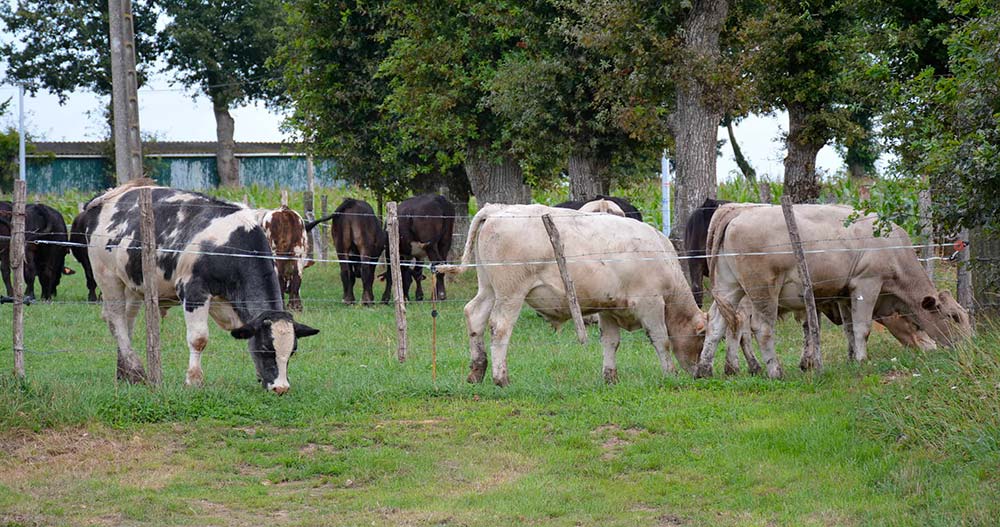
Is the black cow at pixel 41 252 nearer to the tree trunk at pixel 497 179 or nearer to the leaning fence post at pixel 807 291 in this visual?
the tree trunk at pixel 497 179

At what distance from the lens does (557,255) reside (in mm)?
12203

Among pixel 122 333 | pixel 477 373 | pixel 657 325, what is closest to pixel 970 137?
pixel 657 325

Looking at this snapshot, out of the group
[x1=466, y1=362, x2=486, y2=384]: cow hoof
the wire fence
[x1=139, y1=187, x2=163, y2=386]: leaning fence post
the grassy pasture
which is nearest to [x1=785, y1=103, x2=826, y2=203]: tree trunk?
the wire fence

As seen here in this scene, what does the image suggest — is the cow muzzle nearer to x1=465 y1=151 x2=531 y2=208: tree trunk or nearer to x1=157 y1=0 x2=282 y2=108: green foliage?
x1=465 y1=151 x2=531 y2=208: tree trunk

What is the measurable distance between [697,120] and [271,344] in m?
9.08

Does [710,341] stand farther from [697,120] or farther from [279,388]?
[697,120]

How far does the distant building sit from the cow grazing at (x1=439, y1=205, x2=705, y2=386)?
38643 mm

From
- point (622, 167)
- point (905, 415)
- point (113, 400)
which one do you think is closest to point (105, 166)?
point (622, 167)

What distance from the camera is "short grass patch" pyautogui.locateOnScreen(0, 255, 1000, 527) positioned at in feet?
26.9

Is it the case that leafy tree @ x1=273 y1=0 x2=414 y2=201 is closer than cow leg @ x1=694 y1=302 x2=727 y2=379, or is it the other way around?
cow leg @ x1=694 y1=302 x2=727 y2=379

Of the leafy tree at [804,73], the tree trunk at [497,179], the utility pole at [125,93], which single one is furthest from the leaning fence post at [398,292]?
the tree trunk at [497,179]

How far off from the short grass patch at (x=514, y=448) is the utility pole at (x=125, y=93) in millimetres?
5309

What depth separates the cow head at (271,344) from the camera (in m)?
11.6

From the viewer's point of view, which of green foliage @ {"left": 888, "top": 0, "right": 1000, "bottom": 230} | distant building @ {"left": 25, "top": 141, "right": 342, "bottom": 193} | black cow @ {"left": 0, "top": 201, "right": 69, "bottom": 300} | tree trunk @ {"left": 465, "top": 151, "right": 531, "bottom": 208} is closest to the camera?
green foliage @ {"left": 888, "top": 0, "right": 1000, "bottom": 230}
